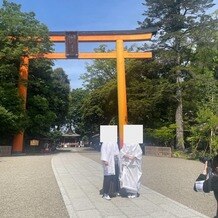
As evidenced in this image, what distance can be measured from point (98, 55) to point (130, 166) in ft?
79.5

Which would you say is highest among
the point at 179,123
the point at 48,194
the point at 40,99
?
the point at 40,99

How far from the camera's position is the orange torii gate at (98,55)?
3156 cm

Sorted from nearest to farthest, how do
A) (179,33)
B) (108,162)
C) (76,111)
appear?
(108,162) → (179,33) → (76,111)

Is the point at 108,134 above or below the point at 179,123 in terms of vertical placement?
below

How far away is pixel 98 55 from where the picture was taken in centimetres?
3281

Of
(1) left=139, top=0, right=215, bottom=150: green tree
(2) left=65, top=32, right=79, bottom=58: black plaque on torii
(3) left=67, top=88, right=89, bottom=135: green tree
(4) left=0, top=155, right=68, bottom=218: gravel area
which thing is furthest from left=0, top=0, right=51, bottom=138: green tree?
(3) left=67, top=88, right=89, bottom=135: green tree

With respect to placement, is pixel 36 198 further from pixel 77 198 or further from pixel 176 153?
pixel 176 153

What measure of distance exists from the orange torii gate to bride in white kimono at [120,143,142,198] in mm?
21966

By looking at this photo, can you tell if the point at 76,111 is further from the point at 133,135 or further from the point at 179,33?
the point at 133,135

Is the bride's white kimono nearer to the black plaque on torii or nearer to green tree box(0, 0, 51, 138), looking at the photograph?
green tree box(0, 0, 51, 138)

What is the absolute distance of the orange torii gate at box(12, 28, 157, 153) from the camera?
3156 cm

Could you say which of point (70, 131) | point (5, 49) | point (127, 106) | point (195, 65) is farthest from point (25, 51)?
point (70, 131)

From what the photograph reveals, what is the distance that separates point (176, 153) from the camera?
26.2 meters

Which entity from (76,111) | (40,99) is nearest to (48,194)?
(40,99)
